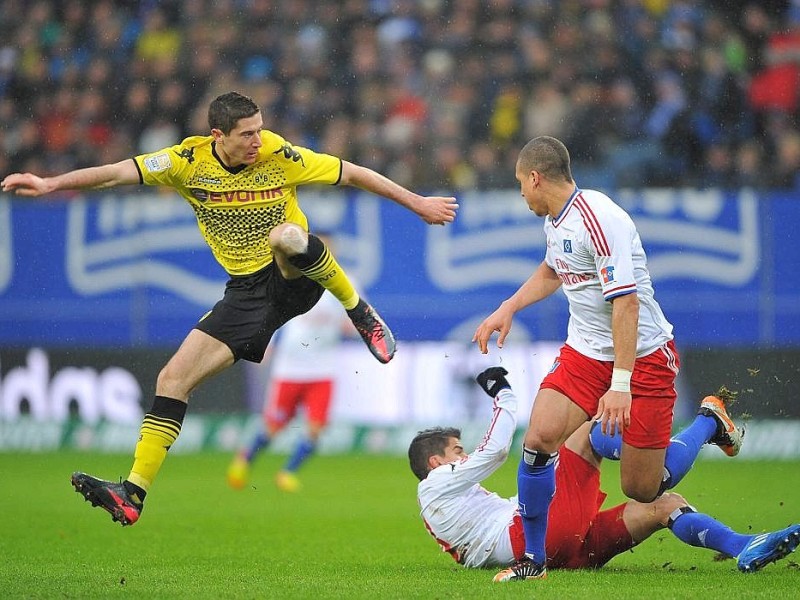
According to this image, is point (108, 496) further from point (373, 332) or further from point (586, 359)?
point (586, 359)

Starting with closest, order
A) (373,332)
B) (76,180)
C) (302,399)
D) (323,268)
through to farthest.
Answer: (76,180) → (323,268) → (373,332) → (302,399)

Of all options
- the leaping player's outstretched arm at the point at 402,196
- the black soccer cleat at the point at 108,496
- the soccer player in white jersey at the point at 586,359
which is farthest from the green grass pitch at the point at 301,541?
the leaping player's outstretched arm at the point at 402,196

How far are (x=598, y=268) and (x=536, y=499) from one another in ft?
4.02

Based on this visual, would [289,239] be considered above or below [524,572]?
above

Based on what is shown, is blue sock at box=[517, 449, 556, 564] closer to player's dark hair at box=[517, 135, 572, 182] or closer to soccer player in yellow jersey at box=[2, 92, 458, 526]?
player's dark hair at box=[517, 135, 572, 182]

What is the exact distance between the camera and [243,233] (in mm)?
7902

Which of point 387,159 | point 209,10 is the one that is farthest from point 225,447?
point 209,10

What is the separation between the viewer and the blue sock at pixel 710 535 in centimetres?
679

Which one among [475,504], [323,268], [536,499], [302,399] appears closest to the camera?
[536,499]

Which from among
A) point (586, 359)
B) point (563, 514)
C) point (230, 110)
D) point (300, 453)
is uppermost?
point (230, 110)

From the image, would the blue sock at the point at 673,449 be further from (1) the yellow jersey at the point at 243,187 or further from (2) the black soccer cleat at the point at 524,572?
(1) the yellow jersey at the point at 243,187

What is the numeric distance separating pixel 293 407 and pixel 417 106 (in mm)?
5495

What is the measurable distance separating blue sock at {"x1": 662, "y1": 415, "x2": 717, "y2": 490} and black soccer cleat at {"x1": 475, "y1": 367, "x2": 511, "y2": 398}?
961 millimetres

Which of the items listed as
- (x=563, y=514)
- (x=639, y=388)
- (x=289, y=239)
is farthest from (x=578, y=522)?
(x=289, y=239)
